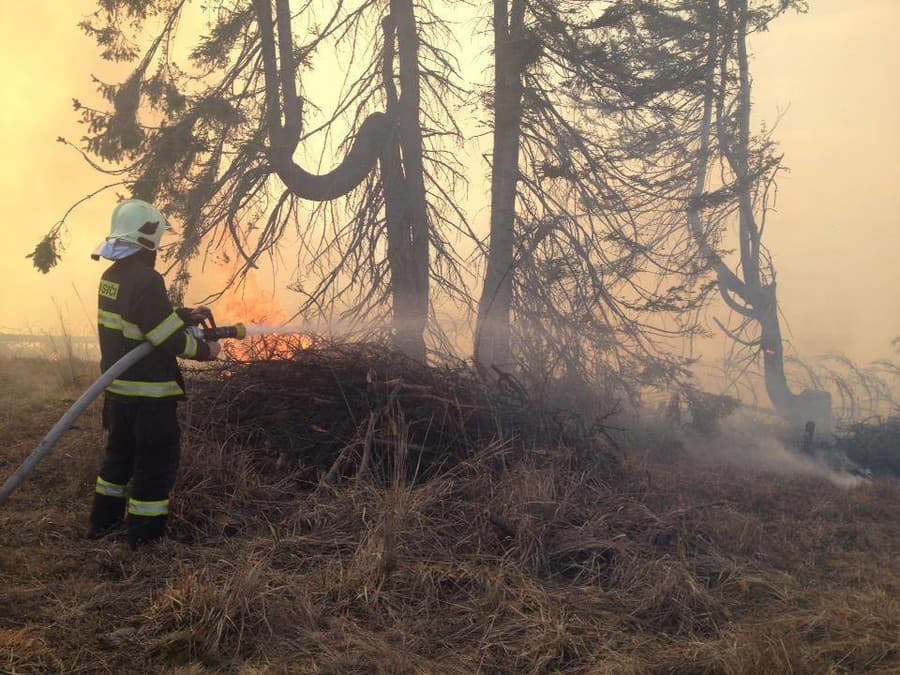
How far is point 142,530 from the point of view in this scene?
4.61 m

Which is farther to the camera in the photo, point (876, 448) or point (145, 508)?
point (876, 448)

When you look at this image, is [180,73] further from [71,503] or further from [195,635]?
[195,635]

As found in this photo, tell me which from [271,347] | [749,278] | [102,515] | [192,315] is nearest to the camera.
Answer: [102,515]

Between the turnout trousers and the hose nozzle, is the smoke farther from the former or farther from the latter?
the turnout trousers

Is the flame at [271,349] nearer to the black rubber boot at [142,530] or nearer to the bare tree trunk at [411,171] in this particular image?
the black rubber boot at [142,530]

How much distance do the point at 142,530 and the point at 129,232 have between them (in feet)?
6.00

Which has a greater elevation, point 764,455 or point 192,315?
point 192,315

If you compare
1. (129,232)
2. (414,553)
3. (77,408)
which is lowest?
(414,553)

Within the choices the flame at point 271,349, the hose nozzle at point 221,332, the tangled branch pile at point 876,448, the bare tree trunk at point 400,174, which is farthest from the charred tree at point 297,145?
the tangled branch pile at point 876,448

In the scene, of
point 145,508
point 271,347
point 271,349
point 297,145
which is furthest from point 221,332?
point 297,145

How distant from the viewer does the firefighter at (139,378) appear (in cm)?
461

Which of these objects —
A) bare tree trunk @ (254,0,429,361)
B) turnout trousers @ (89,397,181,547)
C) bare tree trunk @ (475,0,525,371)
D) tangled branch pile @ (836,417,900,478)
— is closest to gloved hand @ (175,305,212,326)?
turnout trousers @ (89,397,181,547)

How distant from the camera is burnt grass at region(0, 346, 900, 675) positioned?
11.5 feet

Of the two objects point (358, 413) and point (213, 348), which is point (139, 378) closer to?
point (213, 348)
